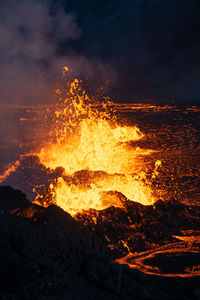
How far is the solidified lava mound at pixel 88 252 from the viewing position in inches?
225

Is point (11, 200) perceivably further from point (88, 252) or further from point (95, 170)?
point (95, 170)

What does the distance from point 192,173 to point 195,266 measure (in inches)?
502

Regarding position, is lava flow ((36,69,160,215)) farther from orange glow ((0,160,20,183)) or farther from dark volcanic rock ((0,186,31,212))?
dark volcanic rock ((0,186,31,212))

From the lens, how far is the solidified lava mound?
225 inches

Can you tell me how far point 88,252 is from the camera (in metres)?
8.01

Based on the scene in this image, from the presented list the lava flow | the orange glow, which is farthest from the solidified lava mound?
the orange glow

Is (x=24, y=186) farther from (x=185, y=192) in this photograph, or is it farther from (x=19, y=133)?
(x=19, y=133)

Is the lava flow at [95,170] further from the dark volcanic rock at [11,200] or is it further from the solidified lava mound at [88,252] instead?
the dark volcanic rock at [11,200]

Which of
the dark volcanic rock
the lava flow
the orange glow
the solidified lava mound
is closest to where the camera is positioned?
the solidified lava mound

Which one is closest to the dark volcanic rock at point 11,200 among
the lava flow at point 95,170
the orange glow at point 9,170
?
the lava flow at point 95,170

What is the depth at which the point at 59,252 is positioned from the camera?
7395 millimetres

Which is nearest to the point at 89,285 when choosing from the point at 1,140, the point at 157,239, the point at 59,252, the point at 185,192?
the point at 59,252

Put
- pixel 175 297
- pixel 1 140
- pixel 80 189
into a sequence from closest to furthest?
pixel 175 297 < pixel 80 189 < pixel 1 140

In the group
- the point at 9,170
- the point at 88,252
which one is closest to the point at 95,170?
the point at 9,170
